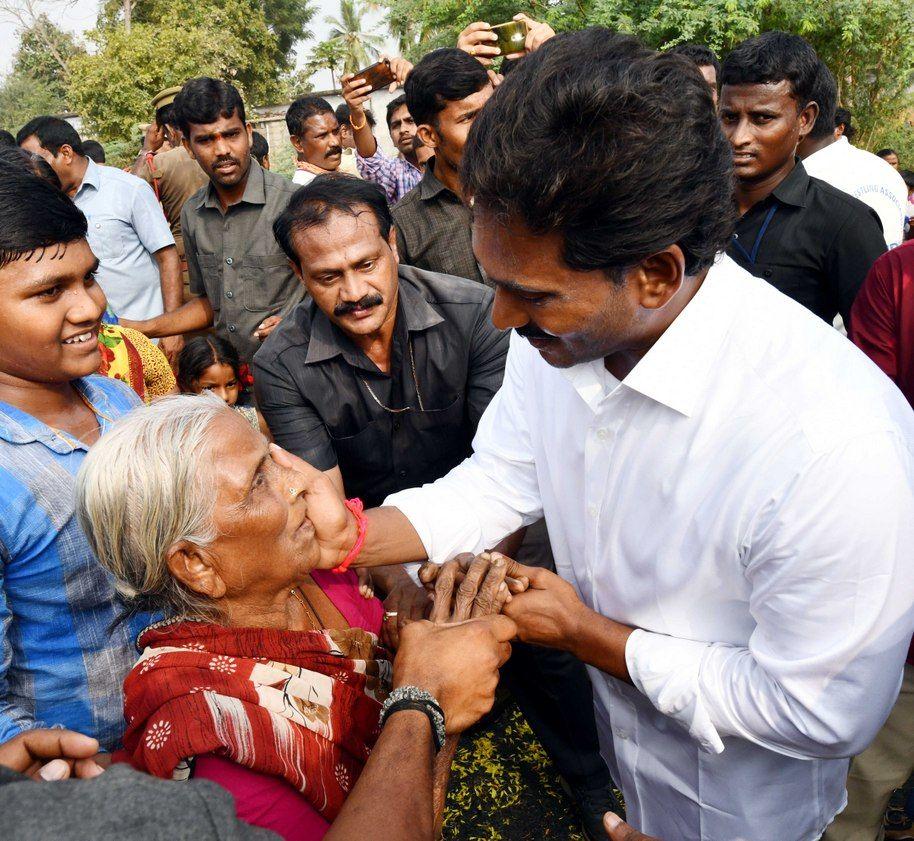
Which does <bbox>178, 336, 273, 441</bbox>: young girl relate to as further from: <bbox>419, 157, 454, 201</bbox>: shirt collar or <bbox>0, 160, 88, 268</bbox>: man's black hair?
<bbox>0, 160, 88, 268</bbox>: man's black hair

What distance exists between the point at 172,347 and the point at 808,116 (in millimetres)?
4113

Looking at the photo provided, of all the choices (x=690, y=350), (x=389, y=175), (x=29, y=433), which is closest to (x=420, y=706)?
(x=690, y=350)

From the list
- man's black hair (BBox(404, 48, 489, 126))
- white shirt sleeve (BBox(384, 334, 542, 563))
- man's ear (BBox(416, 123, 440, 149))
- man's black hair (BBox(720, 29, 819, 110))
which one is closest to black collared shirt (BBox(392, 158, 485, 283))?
man's ear (BBox(416, 123, 440, 149))

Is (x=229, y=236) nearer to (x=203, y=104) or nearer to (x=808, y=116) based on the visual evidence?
(x=203, y=104)

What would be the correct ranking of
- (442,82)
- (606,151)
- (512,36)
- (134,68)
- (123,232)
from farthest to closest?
(134,68) → (123,232) → (512,36) → (442,82) → (606,151)

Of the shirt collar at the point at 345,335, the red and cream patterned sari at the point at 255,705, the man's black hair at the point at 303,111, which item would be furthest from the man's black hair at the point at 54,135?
the red and cream patterned sari at the point at 255,705

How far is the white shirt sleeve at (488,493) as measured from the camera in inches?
89.5

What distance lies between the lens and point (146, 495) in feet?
5.70

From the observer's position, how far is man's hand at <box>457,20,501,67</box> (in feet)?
14.3

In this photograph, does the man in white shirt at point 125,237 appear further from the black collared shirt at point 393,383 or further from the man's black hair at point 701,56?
the man's black hair at point 701,56

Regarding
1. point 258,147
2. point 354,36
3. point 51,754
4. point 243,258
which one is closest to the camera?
point 51,754

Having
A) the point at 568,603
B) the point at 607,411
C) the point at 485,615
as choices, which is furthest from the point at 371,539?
the point at 607,411

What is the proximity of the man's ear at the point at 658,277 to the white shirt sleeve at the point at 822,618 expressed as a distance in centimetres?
47

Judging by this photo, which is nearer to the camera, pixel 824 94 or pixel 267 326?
pixel 824 94
